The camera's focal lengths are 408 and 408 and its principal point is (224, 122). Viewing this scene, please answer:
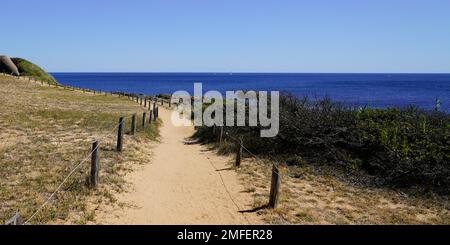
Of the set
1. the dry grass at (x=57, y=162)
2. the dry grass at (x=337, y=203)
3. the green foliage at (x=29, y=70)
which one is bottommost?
the dry grass at (x=337, y=203)

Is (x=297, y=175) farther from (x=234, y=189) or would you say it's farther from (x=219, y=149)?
(x=219, y=149)

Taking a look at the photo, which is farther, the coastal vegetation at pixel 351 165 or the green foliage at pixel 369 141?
the green foliage at pixel 369 141

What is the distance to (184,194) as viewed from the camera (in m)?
11.3

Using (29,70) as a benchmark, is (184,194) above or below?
below

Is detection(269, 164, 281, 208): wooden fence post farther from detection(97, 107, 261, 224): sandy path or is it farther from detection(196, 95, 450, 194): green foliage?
detection(196, 95, 450, 194): green foliage

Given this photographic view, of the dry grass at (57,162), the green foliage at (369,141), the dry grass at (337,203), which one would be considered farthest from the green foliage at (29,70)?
the dry grass at (337,203)

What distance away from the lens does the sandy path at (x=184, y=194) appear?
9.18 metres

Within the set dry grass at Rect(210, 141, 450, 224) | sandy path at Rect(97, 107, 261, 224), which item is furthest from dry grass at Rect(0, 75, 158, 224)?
dry grass at Rect(210, 141, 450, 224)

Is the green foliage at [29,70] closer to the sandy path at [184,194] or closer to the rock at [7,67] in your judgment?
the rock at [7,67]

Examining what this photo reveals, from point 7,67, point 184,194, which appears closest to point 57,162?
point 184,194

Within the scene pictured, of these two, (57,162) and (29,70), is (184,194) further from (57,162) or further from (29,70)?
(29,70)

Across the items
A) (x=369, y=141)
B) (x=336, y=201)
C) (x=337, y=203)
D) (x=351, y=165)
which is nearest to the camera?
(x=337, y=203)

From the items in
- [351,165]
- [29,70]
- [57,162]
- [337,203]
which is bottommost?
[337,203]

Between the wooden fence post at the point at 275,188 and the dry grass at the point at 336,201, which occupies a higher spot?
the wooden fence post at the point at 275,188
